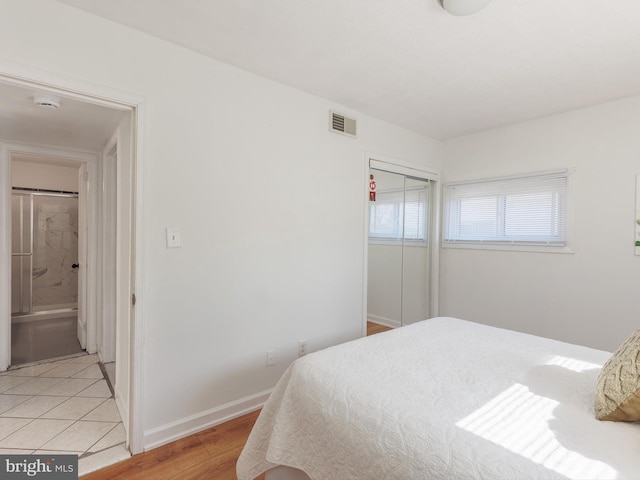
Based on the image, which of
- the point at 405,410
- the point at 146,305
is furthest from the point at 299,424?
the point at 146,305

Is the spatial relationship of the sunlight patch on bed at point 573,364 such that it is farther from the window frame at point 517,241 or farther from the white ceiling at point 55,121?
the white ceiling at point 55,121

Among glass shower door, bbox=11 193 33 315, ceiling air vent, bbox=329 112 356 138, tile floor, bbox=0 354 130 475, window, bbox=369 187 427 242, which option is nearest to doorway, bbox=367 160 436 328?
window, bbox=369 187 427 242

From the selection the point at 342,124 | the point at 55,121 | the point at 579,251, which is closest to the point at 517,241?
the point at 579,251

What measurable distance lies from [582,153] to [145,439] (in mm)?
3963

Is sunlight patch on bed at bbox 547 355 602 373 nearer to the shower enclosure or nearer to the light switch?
the light switch

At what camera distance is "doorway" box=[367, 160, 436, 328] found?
3.31 metres

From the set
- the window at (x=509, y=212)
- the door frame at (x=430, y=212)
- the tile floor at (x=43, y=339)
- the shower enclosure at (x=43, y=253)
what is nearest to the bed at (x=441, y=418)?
the door frame at (x=430, y=212)

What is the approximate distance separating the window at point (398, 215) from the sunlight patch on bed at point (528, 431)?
217 cm

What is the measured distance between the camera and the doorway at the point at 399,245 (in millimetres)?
3310

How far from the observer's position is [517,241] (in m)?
3.26

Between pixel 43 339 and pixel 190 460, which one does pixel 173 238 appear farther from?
pixel 43 339

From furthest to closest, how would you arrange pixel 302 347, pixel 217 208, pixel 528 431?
pixel 302 347, pixel 217 208, pixel 528 431

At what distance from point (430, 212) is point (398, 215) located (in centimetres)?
56

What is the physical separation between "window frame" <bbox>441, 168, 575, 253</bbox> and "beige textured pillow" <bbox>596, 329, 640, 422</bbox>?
81.8 inches
